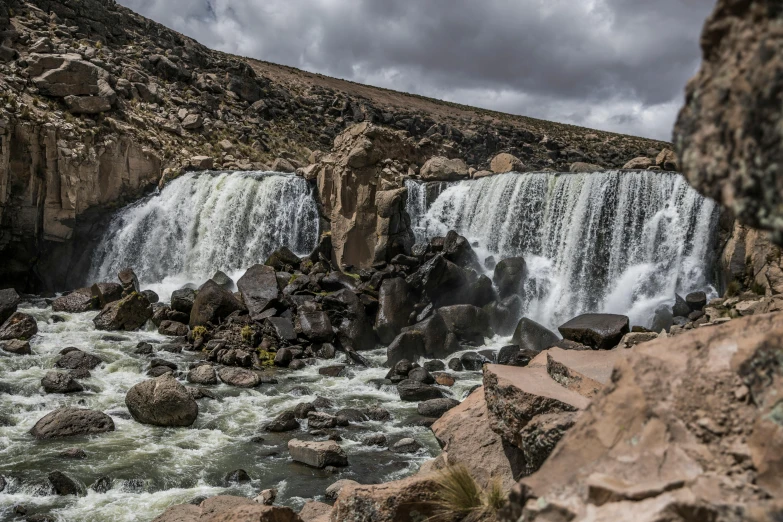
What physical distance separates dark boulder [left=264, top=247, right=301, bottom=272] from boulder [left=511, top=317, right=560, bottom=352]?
964 cm

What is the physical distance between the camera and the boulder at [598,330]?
1619cm

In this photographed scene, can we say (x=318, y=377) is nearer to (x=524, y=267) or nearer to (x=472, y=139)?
(x=524, y=267)

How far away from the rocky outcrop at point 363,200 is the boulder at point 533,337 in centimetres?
720

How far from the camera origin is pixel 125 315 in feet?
66.0

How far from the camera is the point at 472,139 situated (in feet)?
175

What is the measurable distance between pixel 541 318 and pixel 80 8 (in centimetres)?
3511

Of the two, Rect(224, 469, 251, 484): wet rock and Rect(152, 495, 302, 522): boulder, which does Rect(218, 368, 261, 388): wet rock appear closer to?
Rect(224, 469, 251, 484): wet rock

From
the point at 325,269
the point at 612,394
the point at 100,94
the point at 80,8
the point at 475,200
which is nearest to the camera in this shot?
the point at 612,394

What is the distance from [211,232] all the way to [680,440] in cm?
2600

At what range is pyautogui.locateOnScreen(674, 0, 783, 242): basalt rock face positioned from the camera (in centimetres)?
236

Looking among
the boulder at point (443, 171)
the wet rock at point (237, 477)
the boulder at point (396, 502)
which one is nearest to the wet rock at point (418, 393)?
the wet rock at point (237, 477)

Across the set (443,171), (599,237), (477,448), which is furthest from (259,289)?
(477,448)

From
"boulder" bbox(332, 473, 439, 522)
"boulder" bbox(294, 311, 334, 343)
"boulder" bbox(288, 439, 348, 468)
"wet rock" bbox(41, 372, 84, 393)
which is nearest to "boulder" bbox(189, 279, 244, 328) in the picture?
"boulder" bbox(294, 311, 334, 343)

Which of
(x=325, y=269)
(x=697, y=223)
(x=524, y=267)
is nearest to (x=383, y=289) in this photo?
(x=325, y=269)
